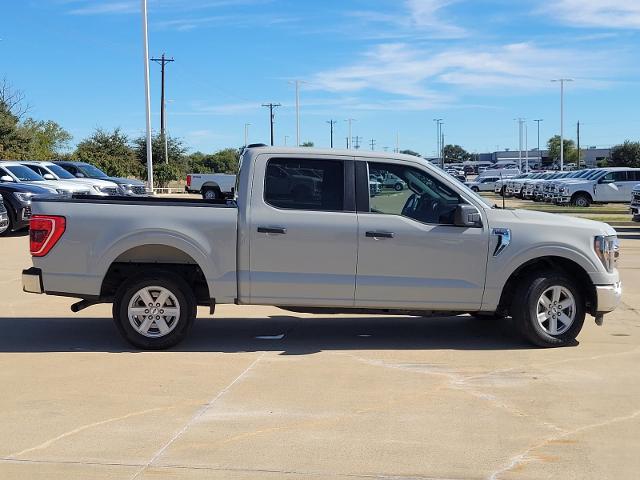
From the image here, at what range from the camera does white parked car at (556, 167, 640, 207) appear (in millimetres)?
35469

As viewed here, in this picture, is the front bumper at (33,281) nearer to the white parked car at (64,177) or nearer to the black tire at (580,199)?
the white parked car at (64,177)

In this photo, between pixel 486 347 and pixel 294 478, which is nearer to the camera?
pixel 294 478

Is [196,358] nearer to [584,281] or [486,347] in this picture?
[486,347]

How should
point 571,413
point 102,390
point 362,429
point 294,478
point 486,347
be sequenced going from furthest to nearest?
point 486,347 < point 102,390 < point 571,413 < point 362,429 < point 294,478

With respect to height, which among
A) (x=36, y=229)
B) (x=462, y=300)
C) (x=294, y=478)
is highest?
(x=36, y=229)

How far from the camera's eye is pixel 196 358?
777cm

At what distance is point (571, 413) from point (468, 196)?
8.56 ft

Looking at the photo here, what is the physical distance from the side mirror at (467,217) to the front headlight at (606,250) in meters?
1.22

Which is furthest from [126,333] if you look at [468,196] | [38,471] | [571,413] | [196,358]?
[571,413]

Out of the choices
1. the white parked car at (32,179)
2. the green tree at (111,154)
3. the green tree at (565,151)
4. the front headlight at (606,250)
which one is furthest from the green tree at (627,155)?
the front headlight at (606,250)

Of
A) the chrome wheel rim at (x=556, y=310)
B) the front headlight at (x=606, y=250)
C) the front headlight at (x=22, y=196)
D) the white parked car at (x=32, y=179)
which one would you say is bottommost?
the chrome wheel rim at (x=556, y=310)

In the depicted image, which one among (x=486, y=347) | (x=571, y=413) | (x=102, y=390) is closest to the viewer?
(x=571, y=413)

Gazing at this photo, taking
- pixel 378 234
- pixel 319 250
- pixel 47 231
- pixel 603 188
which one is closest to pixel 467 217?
pixel 378 234

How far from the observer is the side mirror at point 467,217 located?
785 centimetres
